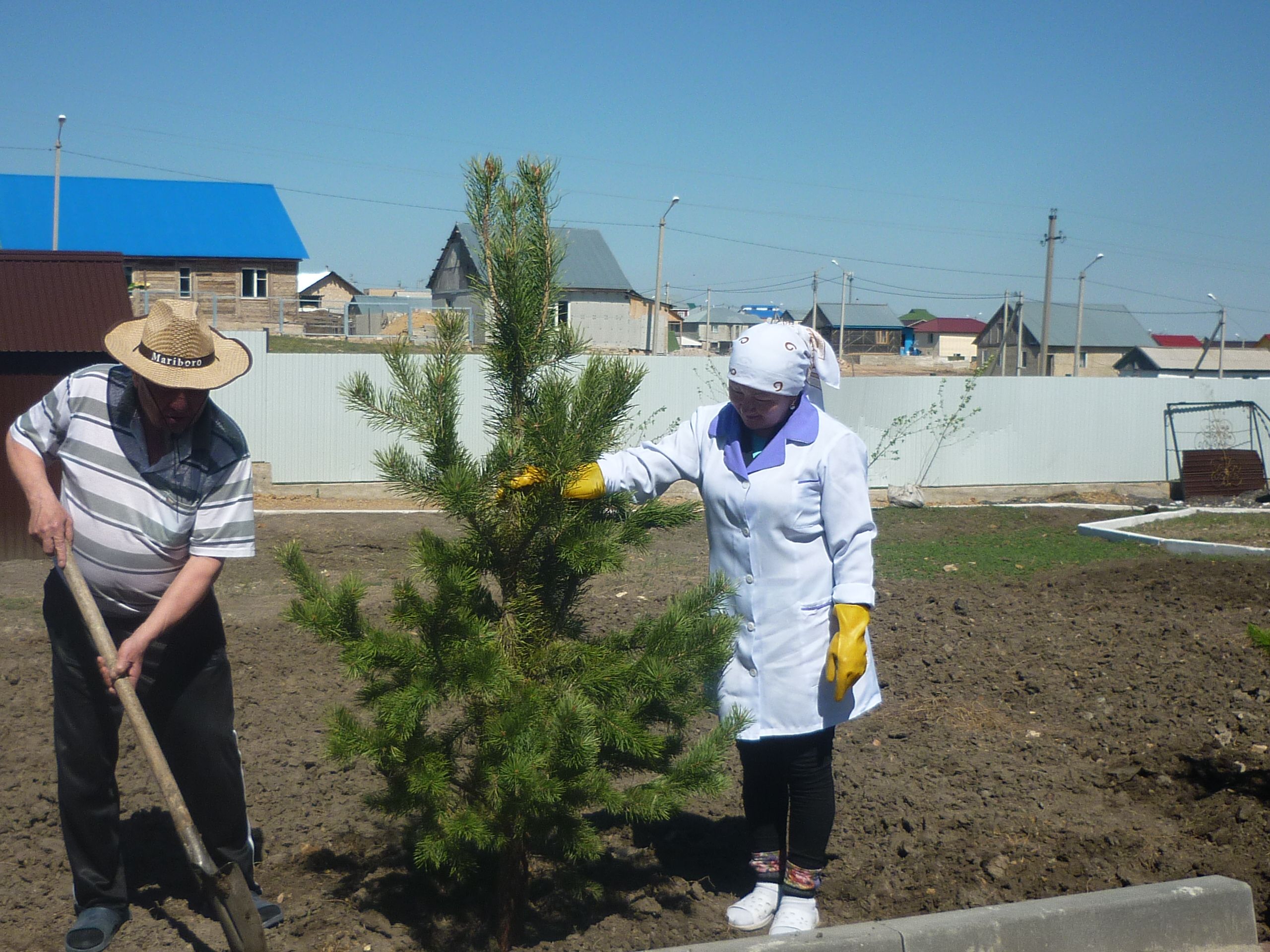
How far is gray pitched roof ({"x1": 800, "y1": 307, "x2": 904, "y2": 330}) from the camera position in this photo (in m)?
71.6

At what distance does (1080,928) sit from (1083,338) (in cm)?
6185

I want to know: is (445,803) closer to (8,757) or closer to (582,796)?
(582,796)

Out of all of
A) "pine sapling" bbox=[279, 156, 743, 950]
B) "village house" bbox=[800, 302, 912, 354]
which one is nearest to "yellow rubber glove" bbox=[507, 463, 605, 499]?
"pine sapling" bbox=[279, 156, 743, 950]

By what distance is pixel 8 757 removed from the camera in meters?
4.28

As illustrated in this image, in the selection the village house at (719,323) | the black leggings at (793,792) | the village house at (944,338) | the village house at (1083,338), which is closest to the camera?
the black leggings at (793,792)

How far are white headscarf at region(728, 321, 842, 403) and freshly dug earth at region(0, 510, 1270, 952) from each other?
28.4 inches

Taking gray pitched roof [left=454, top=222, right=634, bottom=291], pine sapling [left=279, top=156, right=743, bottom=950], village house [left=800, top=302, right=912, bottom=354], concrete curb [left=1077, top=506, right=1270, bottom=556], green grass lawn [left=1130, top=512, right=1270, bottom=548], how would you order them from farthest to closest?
village house [left=800, top=302, right=912, bottom=354]
gray pitched roof [left=454, top=222, right=634, bottom=291]
green grass lawn [left=1130, top=512, right=1270, bottom=548]
concrete curb [left=1077, top=506, right=1270, bottom=556]
pine sapling [left=279, top=156, right=743, bottom=950]

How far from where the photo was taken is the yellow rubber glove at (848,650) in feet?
9.48

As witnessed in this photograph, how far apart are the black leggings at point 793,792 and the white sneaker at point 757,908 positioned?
11 cm

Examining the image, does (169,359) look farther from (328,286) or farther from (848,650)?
(328,286)

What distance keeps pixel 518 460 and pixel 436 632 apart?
49 centimetres

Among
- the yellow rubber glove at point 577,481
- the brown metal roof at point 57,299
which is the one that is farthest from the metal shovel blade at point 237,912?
the brown metal roof at point 57,299

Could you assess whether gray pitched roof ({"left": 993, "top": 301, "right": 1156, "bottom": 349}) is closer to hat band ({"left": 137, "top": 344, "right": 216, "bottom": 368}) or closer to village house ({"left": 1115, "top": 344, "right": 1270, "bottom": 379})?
village house ({"left": 1115, "top": 344, "right": 1270, "bottom": 379})

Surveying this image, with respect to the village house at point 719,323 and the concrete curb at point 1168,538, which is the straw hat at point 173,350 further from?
the village house at point 719,323
